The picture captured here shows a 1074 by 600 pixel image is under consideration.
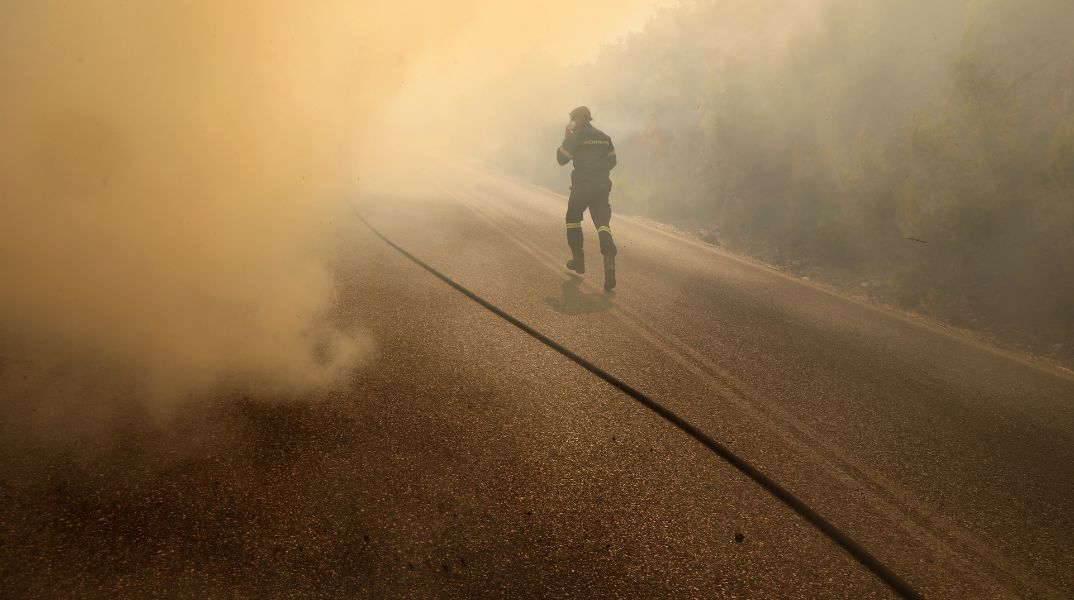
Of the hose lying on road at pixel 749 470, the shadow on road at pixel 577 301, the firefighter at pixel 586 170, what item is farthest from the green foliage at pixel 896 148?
the hose lying on road at pixel 749 470

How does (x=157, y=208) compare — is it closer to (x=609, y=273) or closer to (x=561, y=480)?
(x=609, y=273)

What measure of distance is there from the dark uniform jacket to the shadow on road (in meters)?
1.34

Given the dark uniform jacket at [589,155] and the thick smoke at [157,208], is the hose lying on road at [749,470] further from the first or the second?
the dark uniform jacket at [589,155]

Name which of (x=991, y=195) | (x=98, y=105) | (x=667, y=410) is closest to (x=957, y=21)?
(x=991, y=195)

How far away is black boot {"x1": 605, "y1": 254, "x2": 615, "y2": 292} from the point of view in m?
6.69

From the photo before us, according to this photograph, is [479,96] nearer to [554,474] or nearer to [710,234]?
[710,234]

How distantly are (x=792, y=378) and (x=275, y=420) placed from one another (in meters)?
3.55

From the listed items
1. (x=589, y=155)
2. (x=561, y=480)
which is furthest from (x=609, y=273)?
(x=561, y=480)

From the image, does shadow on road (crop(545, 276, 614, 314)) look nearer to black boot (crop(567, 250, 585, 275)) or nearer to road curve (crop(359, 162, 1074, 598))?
road curve (crop(359, 162, 1074, 598))

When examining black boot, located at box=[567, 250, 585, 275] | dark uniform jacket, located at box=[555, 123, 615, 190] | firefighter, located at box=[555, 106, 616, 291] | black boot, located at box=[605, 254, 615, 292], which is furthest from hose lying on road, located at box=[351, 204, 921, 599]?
dark uniform jacket, located at box=[555, 123, 615, 190]

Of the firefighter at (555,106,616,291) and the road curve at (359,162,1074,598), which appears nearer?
the road curve at (359,162,1074,598)

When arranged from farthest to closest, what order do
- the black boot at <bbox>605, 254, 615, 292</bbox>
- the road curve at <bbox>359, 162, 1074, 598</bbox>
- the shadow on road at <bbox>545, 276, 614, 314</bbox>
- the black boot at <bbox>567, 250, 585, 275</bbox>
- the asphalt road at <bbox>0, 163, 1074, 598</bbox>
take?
the black boot at <bbox>567, 250, 585, 275</bbox> → the black boot at <bbox>605, 254, 615, 292</bbox> → the shadow on road at <bbox>545, 276, 614, 314</bbox> → the road curve at <bbox>359, 162, 1074, 598</bbox> → the asphalt road at <bbox>0, 163, 1074, 598</bbox>

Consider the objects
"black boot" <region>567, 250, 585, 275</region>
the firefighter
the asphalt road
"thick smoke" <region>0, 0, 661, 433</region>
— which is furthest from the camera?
"black boot" <region>567, 250, 585, 275</region>

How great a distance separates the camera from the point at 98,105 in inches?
273
